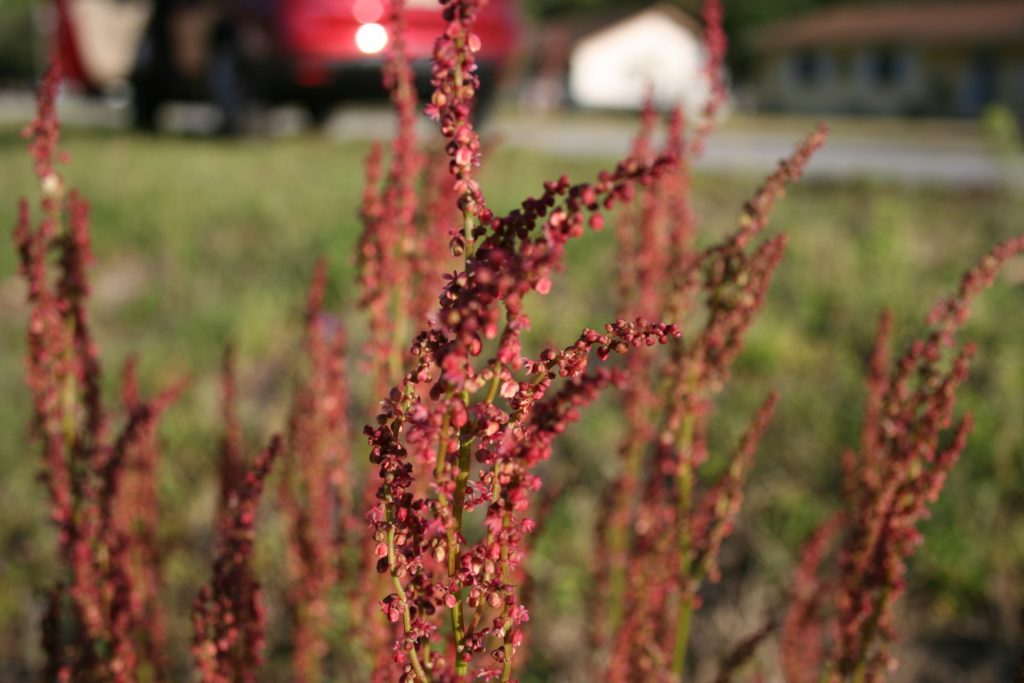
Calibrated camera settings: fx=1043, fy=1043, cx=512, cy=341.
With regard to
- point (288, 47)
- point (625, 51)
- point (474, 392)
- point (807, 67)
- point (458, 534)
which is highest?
point (625, 51)

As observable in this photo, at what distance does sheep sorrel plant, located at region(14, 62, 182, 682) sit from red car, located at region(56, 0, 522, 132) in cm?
695

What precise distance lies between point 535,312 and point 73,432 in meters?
3.59

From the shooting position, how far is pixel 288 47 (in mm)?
10250

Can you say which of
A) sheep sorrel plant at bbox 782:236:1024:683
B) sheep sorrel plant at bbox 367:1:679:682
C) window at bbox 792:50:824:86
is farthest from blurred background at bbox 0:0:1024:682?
window at bbox 792:50:824:86

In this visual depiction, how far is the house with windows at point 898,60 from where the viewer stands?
143 feet

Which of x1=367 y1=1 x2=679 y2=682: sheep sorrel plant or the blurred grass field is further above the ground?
x1=367 y1=1 x2=679 y2=682: sheep sorrel plant

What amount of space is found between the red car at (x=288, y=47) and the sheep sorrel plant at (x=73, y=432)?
6.95m

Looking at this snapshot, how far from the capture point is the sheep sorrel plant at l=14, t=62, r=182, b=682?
1653 millimetres

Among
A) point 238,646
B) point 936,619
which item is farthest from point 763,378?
point 238,646

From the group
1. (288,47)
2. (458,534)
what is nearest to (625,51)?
(288,47)

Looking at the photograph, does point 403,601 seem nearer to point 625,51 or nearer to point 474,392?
point 474,392

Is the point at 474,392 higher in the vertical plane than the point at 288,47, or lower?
lower

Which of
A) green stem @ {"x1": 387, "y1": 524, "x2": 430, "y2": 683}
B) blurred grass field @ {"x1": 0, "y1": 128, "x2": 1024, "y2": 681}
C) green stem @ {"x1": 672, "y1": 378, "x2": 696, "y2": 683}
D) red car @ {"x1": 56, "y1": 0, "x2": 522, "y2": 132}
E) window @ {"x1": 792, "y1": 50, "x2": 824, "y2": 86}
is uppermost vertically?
window @ {"x1": 792, "y1": 50, "x2": 824, "y2": 86}

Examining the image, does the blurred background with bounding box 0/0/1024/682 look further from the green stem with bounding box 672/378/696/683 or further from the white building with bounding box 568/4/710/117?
the white building with bounding box 568/4/710/117
